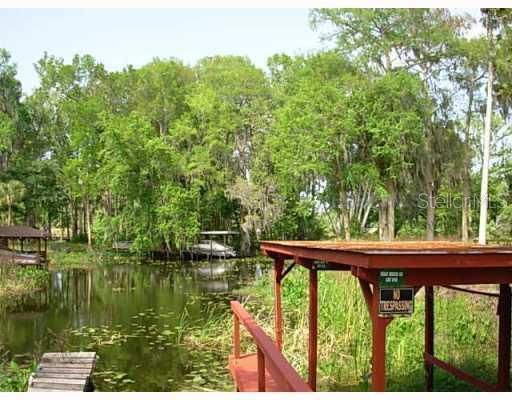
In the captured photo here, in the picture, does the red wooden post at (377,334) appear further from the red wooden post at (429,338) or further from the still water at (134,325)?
the still water at (134,325)

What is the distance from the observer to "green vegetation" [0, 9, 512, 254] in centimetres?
2139

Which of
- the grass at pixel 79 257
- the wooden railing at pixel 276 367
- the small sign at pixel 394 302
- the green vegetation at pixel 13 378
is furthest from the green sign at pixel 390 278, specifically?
the grass at pixel 79 257

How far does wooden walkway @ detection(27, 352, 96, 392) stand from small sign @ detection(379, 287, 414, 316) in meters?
4.03

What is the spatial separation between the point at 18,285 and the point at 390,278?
12.9 metres

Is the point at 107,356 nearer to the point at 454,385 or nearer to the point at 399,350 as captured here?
the point at 399,350

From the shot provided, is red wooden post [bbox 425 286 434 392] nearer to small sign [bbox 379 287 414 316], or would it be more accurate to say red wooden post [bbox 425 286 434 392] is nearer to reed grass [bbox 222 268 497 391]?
reed grass [bbox 222 268 497 391]

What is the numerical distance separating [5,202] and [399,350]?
1008 inches

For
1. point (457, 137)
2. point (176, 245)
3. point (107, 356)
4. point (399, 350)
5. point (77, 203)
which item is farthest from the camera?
point (77, 203)

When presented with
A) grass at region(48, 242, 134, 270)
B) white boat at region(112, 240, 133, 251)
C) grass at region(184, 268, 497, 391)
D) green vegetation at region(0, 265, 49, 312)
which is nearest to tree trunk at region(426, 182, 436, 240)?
grass at region(48, 242, 134, 270)

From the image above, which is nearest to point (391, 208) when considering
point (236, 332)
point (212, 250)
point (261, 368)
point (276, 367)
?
point (212, 250)

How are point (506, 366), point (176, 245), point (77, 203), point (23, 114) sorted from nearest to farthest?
point (506, 366)
point (176, 245)
point (23, 114)
point (77, 203)

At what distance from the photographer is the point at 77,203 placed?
3578cm

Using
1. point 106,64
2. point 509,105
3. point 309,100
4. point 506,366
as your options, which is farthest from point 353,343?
point 106,64

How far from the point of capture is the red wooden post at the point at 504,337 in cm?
502
